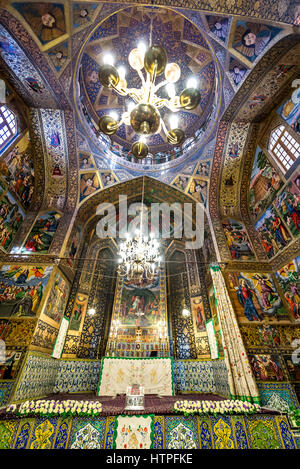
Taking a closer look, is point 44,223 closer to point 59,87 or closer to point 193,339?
point 59,87

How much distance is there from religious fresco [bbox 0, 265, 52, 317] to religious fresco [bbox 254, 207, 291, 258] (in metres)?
8.86

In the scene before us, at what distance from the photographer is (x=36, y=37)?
5.94 metres

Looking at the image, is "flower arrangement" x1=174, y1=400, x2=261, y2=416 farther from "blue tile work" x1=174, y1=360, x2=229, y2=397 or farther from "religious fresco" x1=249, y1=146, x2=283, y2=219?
"religious fresco" x1=249, y1=146, x2=283, y2=219

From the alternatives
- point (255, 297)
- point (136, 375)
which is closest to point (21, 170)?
point (136, 375)

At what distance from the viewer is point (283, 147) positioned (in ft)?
23.4

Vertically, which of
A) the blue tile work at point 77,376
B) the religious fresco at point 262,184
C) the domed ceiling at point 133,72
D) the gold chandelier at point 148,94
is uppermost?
the domed ceiling at point 133,72

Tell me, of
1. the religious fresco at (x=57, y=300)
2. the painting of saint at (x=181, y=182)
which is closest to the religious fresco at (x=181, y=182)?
the painting of saint at (x=181, y=182)

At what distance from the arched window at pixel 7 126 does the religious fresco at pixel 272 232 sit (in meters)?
10.3

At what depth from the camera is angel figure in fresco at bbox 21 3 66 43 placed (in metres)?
5.43

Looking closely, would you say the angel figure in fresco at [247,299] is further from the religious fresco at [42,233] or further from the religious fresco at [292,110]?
the religious fresco at [42,233]

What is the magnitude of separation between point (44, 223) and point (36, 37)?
6315 millimetres

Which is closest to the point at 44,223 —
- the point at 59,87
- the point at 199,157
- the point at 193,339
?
the point at 59,87

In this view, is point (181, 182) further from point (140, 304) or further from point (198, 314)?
point (140, 304)

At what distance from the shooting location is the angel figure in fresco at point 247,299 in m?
7.20
